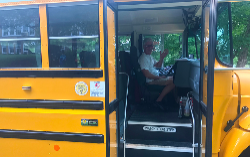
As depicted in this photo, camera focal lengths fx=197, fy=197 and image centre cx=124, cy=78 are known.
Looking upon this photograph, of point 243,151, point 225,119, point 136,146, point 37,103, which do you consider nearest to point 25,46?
point 37,103

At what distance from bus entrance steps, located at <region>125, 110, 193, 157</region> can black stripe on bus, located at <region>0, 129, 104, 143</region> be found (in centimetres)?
55

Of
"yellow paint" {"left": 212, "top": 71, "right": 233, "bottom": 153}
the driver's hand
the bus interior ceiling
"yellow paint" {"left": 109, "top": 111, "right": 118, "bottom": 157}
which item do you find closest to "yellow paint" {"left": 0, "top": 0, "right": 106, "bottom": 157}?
"yellow paint" {"left": 109, "top": 111, "right": 118, "bottom": 157}

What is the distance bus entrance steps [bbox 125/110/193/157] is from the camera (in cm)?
229

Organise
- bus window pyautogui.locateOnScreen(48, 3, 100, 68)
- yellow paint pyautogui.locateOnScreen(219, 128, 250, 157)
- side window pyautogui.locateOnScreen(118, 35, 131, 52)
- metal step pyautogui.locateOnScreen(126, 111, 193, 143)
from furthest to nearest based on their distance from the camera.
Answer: side window pyautogui.locateOnScreen(118, 35, 131, 52)
metal step pyautogui.locateOnScreen(126, 111, 193, 143)
bus window pyautogui.locateOnScreen(48, 3, 100, 68)
yellow paint pyautogui.locateOnScreen(219, 128, 250, 157)

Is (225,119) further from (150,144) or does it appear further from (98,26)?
(98,26)

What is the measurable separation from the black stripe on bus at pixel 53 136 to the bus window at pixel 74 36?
2.33ft

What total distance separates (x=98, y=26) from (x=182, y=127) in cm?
157

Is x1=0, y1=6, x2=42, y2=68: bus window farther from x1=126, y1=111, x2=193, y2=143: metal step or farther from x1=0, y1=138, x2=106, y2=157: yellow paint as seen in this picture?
x1=126, y1=111, x2=193, y2=143: metal step

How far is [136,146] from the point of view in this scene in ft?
7.72

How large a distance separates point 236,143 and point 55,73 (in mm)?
1869

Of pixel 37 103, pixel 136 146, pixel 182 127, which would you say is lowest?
pixel 136 146

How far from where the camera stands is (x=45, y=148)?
2098mm

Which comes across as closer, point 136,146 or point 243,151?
point 243,151

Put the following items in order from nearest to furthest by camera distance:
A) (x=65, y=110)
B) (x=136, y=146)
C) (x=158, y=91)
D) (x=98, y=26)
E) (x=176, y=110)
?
(x=98, y=26)
(x=65, y=110)
(x=136, y=146)
(x=176, y=110)
(x=158, y=91)
